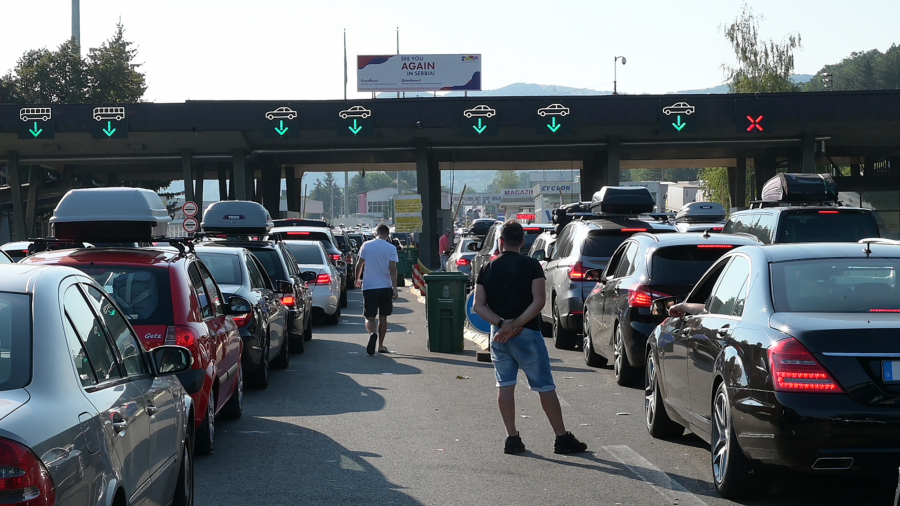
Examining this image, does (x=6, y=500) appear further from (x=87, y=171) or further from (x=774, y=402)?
(x=87, y=171)

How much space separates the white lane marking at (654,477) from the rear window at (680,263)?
3.52m

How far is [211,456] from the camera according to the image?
8.30m

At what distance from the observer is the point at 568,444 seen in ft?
27.0

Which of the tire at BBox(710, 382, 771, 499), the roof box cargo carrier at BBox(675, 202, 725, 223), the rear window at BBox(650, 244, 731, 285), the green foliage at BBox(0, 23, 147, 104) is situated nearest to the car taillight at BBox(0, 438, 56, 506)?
the tire at BBox(710, 382, 771, 499)

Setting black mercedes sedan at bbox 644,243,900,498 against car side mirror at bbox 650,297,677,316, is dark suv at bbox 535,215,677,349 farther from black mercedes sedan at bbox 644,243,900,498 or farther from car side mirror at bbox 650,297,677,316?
black mercedes sedan at bbox 644,243,900,498

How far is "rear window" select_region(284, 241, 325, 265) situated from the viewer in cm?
2088

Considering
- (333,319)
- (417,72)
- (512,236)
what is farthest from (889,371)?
(417,72)

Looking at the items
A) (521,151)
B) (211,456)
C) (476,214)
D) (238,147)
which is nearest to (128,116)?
(238,147)

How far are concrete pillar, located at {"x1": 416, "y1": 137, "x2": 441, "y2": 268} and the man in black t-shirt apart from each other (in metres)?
33.9

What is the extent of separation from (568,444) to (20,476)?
5455mm

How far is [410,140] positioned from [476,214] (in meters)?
96.3

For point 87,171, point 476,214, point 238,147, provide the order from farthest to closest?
point 476,214, point 87,171, point 238,147

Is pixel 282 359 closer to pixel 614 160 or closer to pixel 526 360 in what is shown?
pixel 526 360

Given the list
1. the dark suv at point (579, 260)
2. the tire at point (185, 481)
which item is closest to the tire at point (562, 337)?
the dark suv at point (579, 260)
